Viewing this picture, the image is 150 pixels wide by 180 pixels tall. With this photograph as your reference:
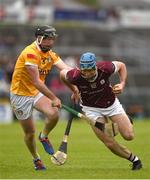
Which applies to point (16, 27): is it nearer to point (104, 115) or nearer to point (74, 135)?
point (74, 135)

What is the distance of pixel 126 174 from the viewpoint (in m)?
14.2

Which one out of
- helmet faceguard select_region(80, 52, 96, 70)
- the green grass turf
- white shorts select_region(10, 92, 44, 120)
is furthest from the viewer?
white shorts select_region(10, 92, 44, 120)

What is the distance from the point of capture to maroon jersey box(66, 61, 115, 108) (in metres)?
14.8

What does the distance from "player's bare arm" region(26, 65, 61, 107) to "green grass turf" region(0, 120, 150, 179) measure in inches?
50.2

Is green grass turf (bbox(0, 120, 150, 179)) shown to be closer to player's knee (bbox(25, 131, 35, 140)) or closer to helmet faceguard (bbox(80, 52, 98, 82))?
player's knee (bbox(25, 131, 35, 140))

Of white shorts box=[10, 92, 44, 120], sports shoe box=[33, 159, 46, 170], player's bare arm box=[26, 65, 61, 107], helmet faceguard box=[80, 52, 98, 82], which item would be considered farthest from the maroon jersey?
sports shoe box=[33, 159, 46, 170]

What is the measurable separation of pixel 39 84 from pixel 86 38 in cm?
3127

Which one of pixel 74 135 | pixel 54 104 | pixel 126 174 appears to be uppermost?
pixel 54 104

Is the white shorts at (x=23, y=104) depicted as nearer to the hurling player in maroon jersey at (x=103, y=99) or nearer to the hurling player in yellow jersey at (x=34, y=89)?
the hurling player in yellow jersey at (x=34, y=89)

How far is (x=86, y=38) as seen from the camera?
151 feet

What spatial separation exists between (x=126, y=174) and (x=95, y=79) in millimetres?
1776

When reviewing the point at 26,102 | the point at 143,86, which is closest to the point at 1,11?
the point at 143,86

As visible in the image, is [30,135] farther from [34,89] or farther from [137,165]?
[137,165]

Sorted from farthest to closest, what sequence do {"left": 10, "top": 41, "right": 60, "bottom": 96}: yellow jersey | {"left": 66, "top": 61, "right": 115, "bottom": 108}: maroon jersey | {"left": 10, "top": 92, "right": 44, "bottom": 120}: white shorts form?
{"left": 10, "top": 92, "right": 44, "bottom": 120}: white shorts, {"left": 10, "top": 41, "right": 60, "bottom": 96}: yellow jersey, {"left": 66, "top": 61, "right": 115, "bottom": 108}: maroon jersey
